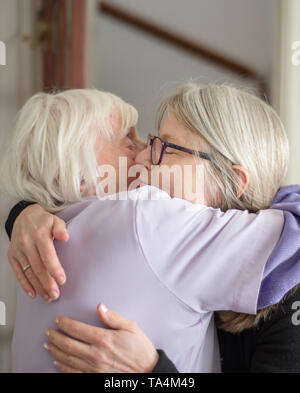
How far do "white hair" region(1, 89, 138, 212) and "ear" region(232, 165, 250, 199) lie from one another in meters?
0.35

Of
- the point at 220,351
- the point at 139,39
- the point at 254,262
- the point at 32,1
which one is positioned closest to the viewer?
the point at 254,262

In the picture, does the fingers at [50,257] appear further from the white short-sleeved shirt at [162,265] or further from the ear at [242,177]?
the ear at [242,177]

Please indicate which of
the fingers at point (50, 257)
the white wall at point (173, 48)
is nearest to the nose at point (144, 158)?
the fingers at point (50, 257)

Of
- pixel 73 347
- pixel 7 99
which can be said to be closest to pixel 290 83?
pixel 73 347

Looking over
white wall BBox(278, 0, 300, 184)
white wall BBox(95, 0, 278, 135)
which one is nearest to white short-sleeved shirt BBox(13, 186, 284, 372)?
white wall BBox(278, 0, 300, 184)

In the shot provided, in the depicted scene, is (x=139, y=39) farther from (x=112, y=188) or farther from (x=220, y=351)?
(x=220, y=351)

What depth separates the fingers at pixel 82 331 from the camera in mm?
861

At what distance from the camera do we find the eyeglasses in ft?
3.46

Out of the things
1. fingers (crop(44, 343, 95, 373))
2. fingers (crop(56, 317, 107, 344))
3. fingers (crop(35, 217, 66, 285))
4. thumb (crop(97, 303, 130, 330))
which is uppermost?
fingers (crop(35, 217, 66, 285))

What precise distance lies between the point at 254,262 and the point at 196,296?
0.42 feet

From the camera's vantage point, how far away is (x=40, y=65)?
2.30 meters

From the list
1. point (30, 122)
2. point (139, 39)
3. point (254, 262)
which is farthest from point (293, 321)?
point (139, 39)

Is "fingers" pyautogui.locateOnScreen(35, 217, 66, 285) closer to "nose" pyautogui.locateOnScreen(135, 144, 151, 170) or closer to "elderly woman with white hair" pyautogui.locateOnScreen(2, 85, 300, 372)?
"elderly woman with white hair" pyautogui.locateOnScreen(2, 85, 300, 372)

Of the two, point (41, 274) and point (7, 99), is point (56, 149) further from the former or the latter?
point (7, 99)
